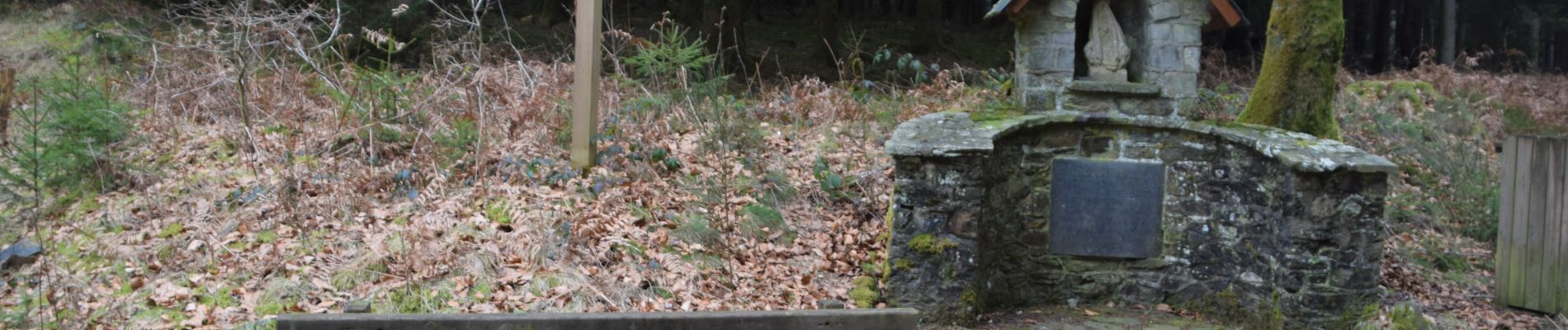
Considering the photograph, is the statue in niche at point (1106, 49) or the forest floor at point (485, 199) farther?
the statue in niche at point (1106, 49)

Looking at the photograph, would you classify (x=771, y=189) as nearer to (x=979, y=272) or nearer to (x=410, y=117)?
(x=979, y=272)

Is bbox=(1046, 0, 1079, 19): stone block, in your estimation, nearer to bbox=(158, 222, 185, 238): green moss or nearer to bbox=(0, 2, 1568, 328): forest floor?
bbox=(0, 2, 1568, 328): forest floor

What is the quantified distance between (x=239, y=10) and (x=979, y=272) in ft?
23.1

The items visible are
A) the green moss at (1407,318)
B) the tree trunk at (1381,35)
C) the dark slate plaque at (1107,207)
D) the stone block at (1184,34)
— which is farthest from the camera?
the tree trunk at (1381,35)

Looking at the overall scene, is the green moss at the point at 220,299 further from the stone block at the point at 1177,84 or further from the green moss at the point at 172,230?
the stone block at the point at 1177,84

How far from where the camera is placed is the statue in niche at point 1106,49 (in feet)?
24.7

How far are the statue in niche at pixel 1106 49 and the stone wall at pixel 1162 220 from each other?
1.70ft

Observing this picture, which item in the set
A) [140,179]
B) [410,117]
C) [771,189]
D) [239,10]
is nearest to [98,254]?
[140,179]

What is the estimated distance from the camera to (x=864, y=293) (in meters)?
6.81

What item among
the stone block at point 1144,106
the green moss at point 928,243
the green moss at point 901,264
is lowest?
the green moss at point 901,264

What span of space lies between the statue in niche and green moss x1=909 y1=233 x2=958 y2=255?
1.91 metres

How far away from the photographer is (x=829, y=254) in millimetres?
7594

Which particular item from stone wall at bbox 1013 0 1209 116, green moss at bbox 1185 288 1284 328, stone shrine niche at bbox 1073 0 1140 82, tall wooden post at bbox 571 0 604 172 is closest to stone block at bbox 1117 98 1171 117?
stone wall at bbox 1013 0 1209 116

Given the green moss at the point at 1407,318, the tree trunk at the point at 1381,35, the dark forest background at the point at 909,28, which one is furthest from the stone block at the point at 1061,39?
the tree trunk at the point at 1381,35
